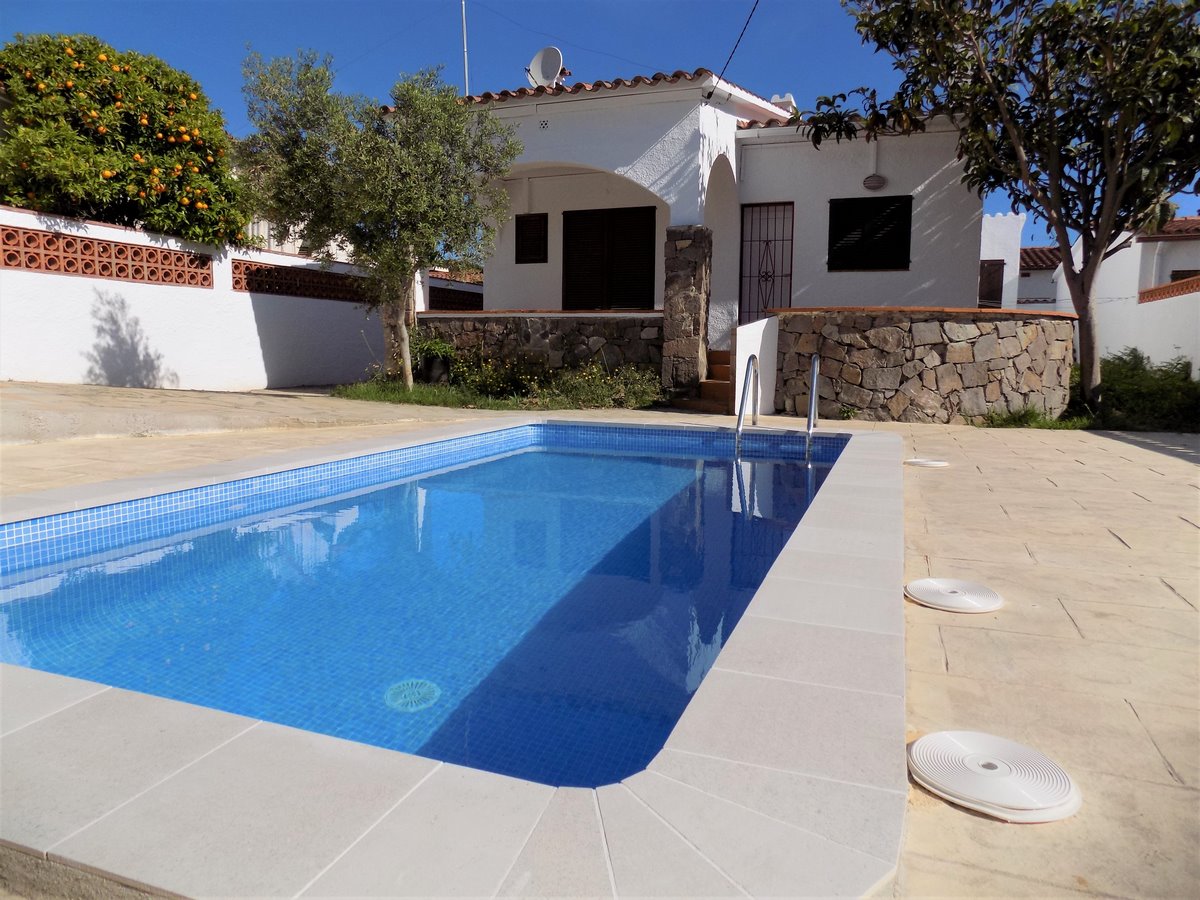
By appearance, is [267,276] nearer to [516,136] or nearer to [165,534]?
[516,136]

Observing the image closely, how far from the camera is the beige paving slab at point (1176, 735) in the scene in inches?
78.4

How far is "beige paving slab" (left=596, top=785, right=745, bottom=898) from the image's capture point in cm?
141

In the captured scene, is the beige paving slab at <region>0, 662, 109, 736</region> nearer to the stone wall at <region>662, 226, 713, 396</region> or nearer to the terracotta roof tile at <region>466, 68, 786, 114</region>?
the stone wall at <region>662, 226, 713, 396</region>

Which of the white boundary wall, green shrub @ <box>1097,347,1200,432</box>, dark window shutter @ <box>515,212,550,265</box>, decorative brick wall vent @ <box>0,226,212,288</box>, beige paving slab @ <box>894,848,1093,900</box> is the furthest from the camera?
dark window shutter @ <box>515,212,550,265</box>

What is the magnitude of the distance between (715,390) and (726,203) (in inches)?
135

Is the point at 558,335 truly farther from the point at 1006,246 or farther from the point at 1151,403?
the point at 1006,246

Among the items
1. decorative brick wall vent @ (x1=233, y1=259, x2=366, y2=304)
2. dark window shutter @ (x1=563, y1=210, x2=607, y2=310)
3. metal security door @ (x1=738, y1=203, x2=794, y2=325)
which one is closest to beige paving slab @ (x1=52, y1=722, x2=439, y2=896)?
decorative brick wall vent @ (x1=233, y1=259, x2=366, y2=304)

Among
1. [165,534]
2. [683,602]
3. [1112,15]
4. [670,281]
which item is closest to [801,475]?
[683,602]

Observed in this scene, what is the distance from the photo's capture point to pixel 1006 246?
838 inches

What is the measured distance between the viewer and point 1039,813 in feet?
5.79

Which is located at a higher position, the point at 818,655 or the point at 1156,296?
the point at 1156,296

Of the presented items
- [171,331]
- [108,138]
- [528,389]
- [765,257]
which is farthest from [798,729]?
[171,331]

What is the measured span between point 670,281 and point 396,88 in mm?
4335

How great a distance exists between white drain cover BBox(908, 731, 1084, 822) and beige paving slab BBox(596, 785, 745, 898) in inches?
28.9
